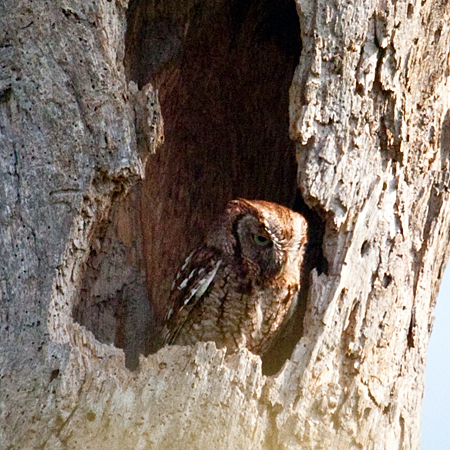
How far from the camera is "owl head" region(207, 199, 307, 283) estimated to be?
3393 mm

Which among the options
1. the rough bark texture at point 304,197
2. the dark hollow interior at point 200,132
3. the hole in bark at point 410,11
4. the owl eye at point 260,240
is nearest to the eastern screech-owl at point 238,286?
the owl eye at point 260,240

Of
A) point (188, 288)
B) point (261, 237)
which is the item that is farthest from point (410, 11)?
point (188, 288)

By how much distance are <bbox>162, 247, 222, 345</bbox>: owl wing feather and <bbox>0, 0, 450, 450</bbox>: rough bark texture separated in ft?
2.55

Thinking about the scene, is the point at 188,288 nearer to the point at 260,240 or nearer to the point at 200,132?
the point at 260,240

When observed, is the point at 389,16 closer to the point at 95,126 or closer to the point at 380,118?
the point at 380,118

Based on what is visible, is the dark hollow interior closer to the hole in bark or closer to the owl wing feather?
the owl wing feather

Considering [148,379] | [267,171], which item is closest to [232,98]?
[267,171]

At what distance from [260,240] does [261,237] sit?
0.02m

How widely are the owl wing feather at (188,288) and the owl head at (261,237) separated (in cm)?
9

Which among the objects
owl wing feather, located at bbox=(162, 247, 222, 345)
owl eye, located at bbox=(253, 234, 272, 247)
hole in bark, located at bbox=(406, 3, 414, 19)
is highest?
hole in bark, located at bbox=(406, 3, 414, 19)

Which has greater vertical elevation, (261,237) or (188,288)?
(261,237)

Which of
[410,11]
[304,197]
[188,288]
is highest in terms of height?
[410,11]

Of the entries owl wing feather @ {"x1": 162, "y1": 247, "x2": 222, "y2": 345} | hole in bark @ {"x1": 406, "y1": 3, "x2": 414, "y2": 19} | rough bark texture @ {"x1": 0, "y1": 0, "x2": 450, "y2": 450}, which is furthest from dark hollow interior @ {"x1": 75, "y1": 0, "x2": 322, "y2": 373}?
hole in bark @ {"x1": 406, "y1": 3, "x2": 414, "y2": 19}

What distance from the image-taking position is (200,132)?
13.5 feet
